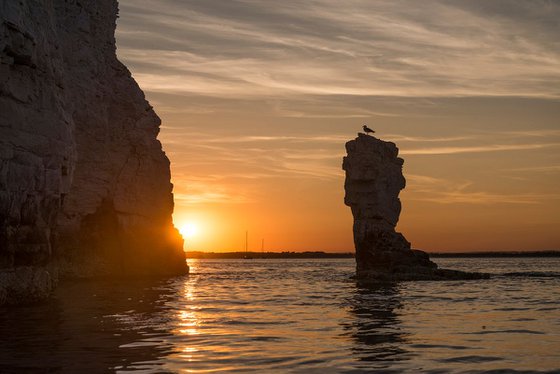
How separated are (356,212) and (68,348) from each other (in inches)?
2206

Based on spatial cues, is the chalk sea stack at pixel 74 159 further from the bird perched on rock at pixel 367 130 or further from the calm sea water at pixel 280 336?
the bird perched on rock at pixel 367 130

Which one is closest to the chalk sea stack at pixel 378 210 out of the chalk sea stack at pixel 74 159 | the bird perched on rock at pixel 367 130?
the bird perched on rock at pixel 367 130

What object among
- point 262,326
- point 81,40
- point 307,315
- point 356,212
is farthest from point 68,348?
point 356,212

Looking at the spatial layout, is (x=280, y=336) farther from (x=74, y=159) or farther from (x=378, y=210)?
(x=378, y=210)

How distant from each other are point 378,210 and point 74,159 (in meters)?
40.0

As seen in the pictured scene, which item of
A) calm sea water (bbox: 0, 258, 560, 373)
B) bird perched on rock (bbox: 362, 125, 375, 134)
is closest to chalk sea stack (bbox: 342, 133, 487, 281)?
bird perched on rock (bbox: 362, 125, 375, 134)

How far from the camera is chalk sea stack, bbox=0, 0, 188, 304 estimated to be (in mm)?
28828

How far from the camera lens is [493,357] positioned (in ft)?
59.6

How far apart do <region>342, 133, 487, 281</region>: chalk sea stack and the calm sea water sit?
103ft

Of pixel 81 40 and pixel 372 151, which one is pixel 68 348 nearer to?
pixel 81 40

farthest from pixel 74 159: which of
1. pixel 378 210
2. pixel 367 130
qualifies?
pixel 367 130

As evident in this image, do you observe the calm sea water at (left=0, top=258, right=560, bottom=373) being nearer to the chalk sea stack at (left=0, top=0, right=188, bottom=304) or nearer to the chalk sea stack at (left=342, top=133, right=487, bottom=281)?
the chalk sea stack at (left=0, top=0, right=188, bottom=304)

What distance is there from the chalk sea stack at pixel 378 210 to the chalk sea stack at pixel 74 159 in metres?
18.3

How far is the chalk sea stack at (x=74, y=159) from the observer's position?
2883cm
